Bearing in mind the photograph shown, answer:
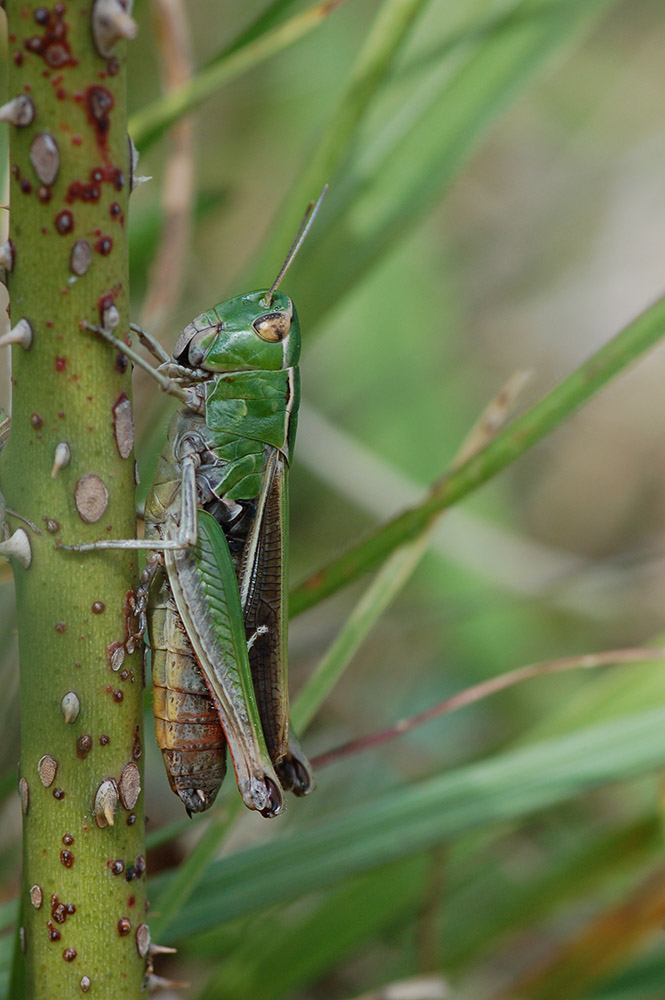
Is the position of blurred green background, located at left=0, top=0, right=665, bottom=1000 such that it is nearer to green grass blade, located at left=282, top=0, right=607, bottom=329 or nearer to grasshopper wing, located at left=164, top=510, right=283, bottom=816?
green grass blade, located at left=282, top=0, right=607, bottom=329

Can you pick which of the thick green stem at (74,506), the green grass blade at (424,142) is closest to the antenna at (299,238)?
the green grass blade at (424,142)

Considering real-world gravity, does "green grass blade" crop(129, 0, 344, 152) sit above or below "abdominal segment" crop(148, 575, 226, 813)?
above

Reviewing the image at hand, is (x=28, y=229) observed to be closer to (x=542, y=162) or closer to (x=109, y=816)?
(x=109, y=816)

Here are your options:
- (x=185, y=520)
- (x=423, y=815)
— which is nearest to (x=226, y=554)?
(x=185, y=520)

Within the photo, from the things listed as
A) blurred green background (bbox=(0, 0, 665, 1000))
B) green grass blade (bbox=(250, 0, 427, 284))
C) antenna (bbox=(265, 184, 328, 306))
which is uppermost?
green grass blade (bbox=(250, 0, 427, 284))

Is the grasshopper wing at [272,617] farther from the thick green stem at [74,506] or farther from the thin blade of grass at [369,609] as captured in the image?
the thick green stem at [74,506]

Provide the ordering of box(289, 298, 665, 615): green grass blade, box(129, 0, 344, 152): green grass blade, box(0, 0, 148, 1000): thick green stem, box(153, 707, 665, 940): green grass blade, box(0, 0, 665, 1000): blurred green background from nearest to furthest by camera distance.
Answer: box(0, 0, 148, 1000): thick green stem, box(289, 298, 665, 615): green grass blade, box(153, 707, 665, 940): green grass blade, box(129, 0, 344, 152): green grass blade, box(0, 0, 665, 1000): blurred green background

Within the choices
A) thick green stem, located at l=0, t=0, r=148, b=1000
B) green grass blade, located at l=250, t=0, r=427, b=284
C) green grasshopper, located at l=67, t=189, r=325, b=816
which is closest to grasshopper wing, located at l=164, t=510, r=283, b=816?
green grasshopper, located at l=67, t=189, r=325, b=816
